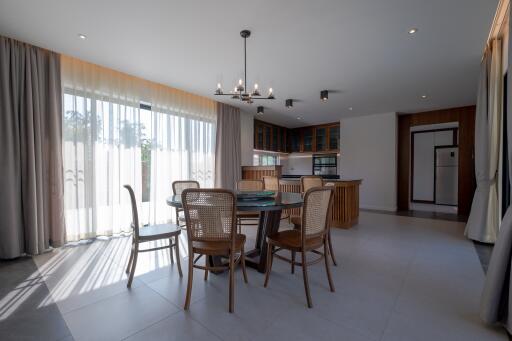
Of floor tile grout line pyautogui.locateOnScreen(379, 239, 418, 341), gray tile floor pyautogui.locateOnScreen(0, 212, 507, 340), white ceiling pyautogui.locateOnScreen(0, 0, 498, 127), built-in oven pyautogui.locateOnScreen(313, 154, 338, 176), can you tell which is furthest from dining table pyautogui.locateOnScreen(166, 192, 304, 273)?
built-in oven pyautogui.locateOnScreen(313, 154, 338, 176)

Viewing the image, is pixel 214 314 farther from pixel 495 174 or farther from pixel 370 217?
pixel 370 217

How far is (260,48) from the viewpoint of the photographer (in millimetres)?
2738

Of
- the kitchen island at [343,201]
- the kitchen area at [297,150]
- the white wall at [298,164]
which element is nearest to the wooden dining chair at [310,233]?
the kitchen island at [343,201]

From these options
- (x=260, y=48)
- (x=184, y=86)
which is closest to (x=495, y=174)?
(x=260, y=48)

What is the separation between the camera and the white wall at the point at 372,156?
5.73m

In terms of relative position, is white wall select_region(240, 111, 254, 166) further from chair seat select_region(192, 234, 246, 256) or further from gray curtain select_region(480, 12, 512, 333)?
gray curtain select_region(480, 12, 512, 333)

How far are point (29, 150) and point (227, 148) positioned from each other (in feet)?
10.5

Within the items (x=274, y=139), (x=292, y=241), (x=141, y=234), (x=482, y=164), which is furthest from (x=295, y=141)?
(x=141, y=234)

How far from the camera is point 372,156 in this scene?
6.02 meters

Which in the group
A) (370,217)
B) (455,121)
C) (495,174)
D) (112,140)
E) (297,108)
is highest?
(297,108)

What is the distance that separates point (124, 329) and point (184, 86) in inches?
142

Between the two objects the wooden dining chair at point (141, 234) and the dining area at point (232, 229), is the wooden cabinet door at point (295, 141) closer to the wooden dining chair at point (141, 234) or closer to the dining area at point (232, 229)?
the dining area at point (232, 229)

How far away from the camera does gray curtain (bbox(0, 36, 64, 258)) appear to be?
2520 millimetres

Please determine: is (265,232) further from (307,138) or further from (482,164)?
(307,138)
